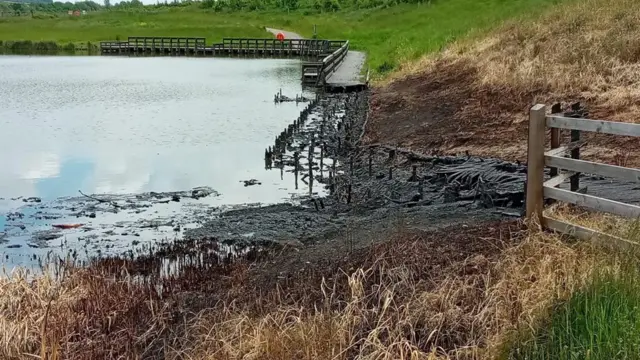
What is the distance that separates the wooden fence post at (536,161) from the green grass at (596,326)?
189cm

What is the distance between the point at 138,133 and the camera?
2261 cm

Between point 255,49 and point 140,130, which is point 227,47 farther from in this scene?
point 140,130

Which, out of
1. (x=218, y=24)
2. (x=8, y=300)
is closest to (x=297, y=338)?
(x=8, y=300)

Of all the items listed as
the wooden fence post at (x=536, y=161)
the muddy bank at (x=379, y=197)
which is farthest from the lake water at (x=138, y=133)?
the wooden fence post at (x=536, y=161)

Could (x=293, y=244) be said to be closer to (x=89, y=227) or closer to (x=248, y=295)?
(x=248, y=295)

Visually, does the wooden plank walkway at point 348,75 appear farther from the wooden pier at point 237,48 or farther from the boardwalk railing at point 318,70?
the wooden pier at point 237,48

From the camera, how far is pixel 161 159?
18297mm

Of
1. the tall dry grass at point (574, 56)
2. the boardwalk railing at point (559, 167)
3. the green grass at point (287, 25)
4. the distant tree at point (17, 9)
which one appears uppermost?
the distant tree at point (17, 9)

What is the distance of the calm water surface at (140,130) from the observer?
15.8 metres

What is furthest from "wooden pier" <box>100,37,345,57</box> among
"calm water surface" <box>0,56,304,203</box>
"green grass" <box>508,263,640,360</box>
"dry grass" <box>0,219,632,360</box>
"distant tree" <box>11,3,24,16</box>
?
"distant tree" <box>11,3,24,16</box>

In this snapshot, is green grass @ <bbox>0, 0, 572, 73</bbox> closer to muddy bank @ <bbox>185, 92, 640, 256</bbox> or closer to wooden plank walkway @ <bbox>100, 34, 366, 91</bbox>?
wooden plank walkway @ <bbox>100, 34, 366, 91</bbox>

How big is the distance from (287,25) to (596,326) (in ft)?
260

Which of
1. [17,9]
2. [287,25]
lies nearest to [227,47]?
[287,25]

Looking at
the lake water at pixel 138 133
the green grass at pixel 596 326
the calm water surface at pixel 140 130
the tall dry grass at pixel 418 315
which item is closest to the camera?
the green grass at pixel 596 326
